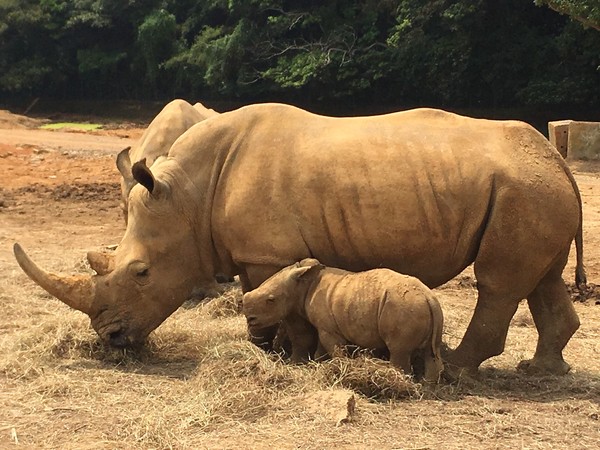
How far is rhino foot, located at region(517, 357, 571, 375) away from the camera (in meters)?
6.10

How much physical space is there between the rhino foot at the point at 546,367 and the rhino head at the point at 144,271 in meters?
2.34

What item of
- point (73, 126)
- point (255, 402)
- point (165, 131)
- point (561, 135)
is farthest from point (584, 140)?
point (73, 126)

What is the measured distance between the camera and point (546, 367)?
20.1 feet

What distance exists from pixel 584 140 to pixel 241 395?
49.0 ft

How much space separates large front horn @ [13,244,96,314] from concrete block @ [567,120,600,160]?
46.4ft

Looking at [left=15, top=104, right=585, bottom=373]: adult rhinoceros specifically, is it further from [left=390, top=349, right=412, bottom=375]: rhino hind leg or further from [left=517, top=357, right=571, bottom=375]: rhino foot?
[left=390, top=349, right=412, bottom=375]: rhino hind leg

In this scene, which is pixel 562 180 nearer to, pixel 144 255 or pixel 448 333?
pixel 448 333

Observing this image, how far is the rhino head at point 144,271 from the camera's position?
6262mm

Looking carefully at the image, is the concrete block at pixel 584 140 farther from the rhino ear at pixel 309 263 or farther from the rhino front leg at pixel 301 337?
the rhino ear at pixel 309 263

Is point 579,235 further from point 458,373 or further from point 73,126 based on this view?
point 73,126

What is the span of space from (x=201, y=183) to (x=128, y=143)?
66.7 ft

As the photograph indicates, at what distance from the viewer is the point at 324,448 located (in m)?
4.55

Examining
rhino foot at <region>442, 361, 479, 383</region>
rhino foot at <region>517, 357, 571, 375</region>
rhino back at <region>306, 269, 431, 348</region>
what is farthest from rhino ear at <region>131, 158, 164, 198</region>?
rhino foot at <region>517, 357, 571, 375</region>

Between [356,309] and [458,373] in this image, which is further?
[458,373]
